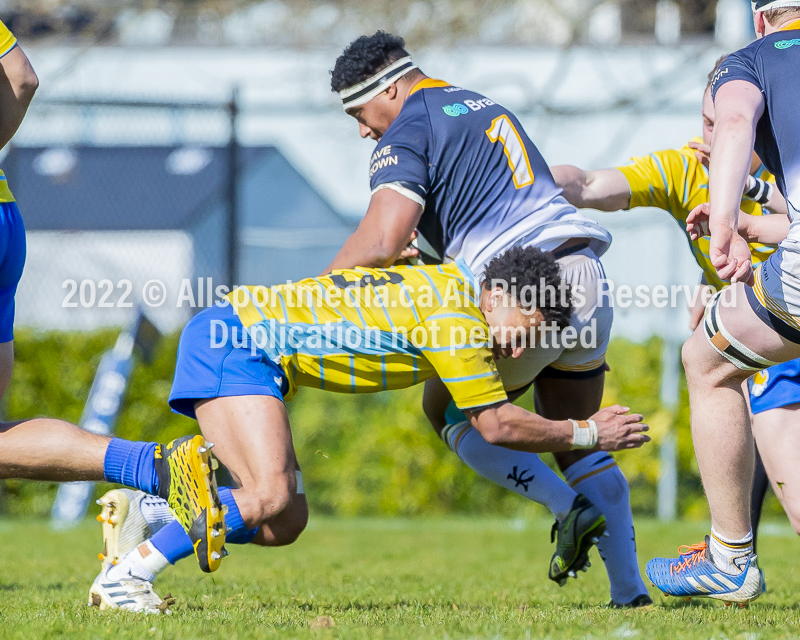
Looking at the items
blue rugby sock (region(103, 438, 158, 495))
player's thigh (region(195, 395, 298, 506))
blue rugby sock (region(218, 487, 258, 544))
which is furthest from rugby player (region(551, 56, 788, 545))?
blue rugby sock (region(103, 438, 158, 495))

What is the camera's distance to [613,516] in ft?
13.1

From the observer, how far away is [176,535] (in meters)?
3.35

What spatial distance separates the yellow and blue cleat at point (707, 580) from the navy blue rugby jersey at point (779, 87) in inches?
50.3

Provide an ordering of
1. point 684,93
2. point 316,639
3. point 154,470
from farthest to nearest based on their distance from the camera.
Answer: point 684,93 < point 154,470 < point 316,639

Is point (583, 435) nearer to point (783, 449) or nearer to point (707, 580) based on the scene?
point (707, 580)

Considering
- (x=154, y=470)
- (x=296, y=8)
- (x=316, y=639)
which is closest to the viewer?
(x=316, y=639)

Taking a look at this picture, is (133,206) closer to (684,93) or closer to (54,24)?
(54,24)

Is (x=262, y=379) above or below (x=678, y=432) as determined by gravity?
above

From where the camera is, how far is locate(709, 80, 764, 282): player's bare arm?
286 cm

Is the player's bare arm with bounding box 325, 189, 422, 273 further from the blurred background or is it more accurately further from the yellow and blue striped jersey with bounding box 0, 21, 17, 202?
the blurred background

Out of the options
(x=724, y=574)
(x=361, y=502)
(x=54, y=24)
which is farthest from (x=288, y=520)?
(x=54, y=24)

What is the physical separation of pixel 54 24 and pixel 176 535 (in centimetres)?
942

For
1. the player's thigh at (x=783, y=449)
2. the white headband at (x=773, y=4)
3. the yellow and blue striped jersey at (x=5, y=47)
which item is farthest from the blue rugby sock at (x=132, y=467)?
the white headband at (x=773, y=4)

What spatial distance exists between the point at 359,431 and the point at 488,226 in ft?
17.5
